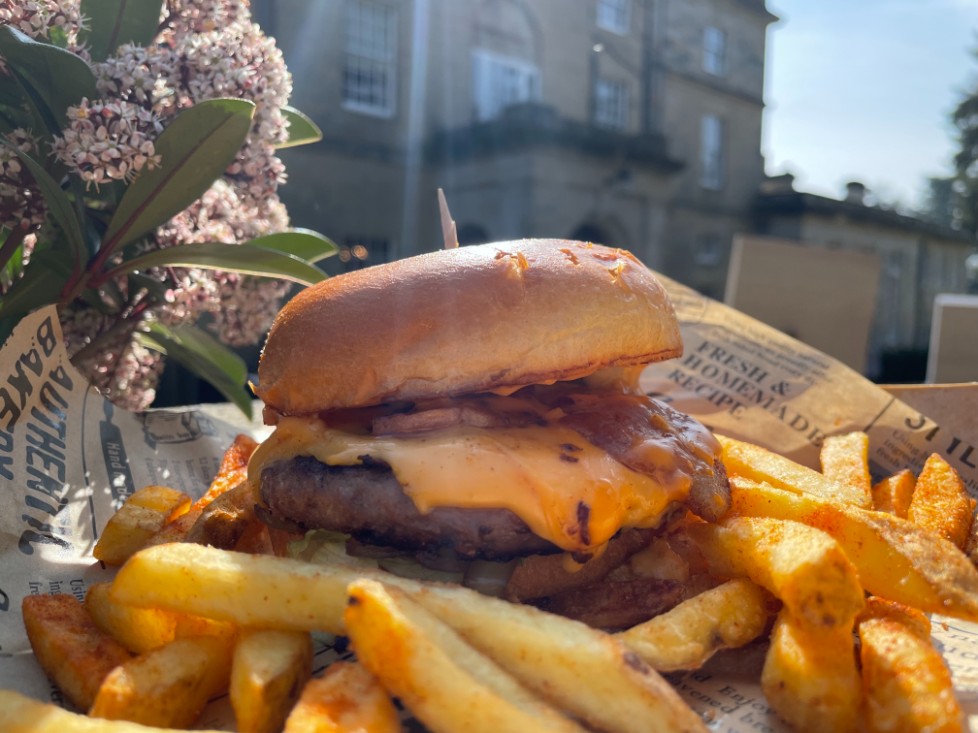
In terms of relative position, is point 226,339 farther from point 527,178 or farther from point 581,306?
point 527,178

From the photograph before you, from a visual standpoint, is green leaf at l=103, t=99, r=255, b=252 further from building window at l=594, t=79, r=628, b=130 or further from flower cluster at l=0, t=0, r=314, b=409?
building window at l=594, t=79, r=628, b=130

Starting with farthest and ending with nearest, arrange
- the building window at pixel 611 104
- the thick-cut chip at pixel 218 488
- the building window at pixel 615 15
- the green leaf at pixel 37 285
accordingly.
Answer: the building window at pixel 611 104, the building window at pixel 615 15, the green leaf at pixel 37 285, the thick-cut chip at pixel 218 488

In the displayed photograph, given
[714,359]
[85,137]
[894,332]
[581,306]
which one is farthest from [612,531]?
[894,332]

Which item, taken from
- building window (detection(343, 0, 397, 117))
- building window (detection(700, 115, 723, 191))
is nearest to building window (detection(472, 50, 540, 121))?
building window (detection(343, 0, 397, 117))

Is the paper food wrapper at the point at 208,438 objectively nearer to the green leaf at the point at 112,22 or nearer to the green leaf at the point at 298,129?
the green leaf at the point at 112,22

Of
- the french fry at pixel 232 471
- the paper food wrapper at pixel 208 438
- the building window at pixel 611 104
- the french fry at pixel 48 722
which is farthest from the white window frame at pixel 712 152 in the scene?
the french fry at pixel 48 722

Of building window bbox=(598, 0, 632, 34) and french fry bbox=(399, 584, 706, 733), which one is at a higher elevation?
building window bbox=(598, 0, 632, 34)
